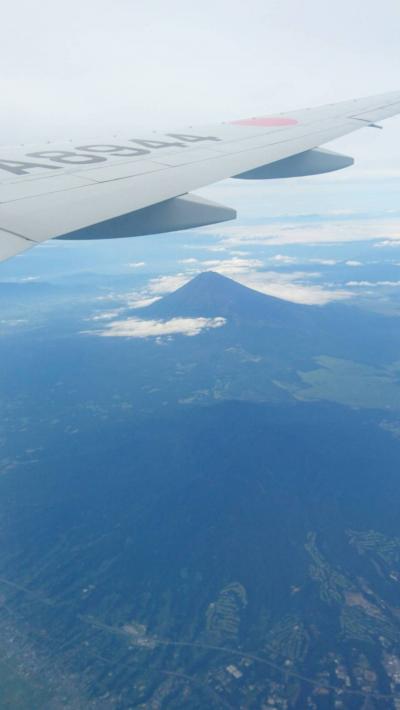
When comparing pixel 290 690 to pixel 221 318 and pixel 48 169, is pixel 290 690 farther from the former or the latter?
pixel 221 318

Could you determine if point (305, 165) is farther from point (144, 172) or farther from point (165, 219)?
point (165, 219)

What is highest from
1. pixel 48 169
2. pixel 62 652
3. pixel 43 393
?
pixel 48 169

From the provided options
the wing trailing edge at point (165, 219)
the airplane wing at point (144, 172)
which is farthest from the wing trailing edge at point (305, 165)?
the wing trailing edge at point (165, 219)

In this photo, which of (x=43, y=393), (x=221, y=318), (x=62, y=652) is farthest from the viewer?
(x=221, y=318)

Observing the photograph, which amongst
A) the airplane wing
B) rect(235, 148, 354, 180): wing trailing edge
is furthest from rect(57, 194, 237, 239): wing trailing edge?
rect(235, 148, 354, 180): wing trailing edge

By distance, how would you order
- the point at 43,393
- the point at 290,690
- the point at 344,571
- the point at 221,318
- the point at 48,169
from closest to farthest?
the point at 48,169, the point at 290,690, the point at 344,571, the point at 43,393, the point at 221,318

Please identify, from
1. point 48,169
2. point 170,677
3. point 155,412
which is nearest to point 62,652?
point 170,677

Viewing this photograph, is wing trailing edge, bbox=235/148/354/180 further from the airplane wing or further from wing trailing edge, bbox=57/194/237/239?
wing trailing edge, bbox=57/194/237/239

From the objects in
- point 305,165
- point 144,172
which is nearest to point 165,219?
point 144,172

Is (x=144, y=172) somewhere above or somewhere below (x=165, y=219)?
above
